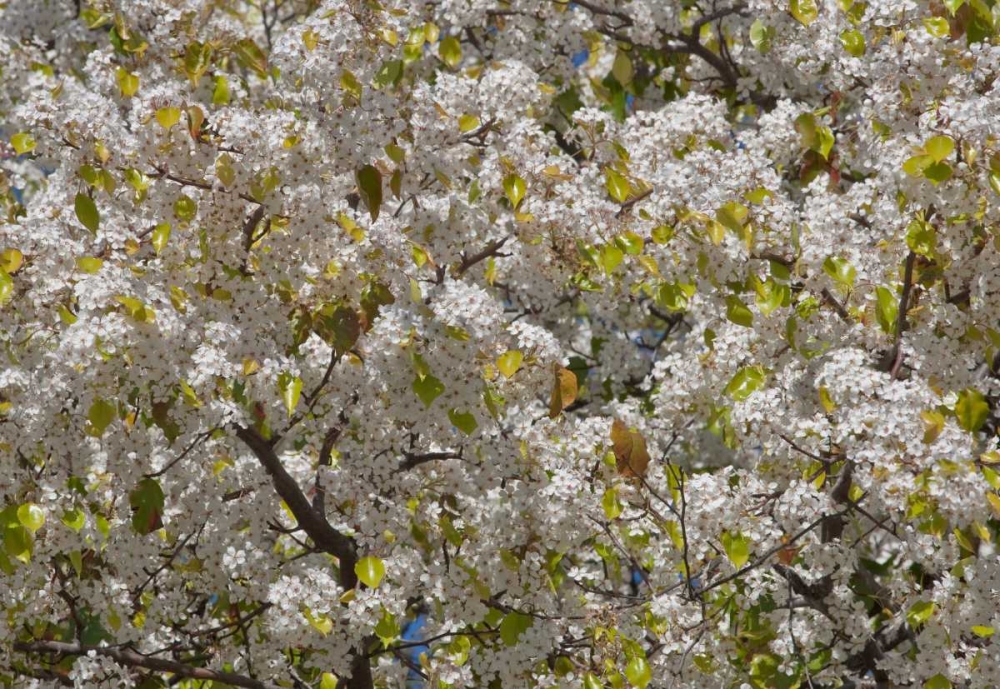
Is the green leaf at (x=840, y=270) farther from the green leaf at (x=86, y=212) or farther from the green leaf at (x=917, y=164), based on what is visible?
the green leaf at (x=86, y=212)

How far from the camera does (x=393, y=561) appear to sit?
518cm

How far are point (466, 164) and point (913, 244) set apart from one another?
6.20 feet

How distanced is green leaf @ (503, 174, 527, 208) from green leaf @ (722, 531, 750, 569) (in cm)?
151

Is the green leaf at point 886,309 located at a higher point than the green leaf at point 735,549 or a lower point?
higher

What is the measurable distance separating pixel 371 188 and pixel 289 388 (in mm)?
813

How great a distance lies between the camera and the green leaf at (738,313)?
505 centimetres

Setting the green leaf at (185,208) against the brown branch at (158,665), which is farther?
the brown branch at (158,665)

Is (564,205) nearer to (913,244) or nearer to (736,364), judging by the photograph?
(736,364)

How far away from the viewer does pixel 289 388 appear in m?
4.93

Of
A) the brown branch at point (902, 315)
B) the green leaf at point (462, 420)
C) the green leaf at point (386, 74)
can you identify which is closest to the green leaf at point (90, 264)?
the green leaf at point (386, 74)

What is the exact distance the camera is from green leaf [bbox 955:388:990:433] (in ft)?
15.0

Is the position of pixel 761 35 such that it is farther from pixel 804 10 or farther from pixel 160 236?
pixel 160 236

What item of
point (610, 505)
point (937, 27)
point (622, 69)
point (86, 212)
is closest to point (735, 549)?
point (610, 505)

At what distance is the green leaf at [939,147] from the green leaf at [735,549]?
151cm
